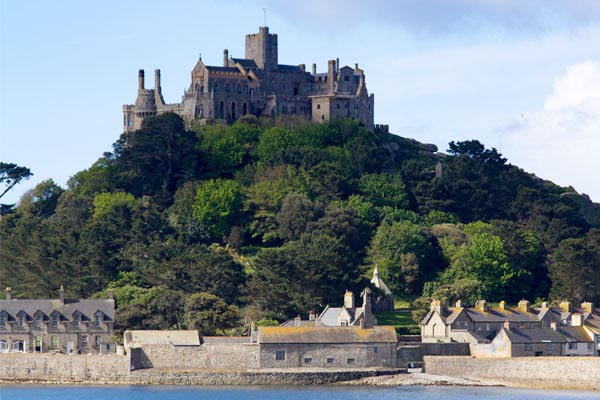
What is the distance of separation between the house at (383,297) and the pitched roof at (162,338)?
19606 mm

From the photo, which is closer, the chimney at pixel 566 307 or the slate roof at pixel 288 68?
the chimney at pixel 566 307

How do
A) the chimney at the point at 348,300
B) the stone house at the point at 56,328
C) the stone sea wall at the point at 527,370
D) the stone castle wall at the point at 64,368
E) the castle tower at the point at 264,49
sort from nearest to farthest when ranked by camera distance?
the stone sea wall at the point at 527,370, the stone castle wall at the point at 64,368, the stone house at the point at 56,328, the chimney at the point at 348,300, the castle tower at the point at 264,49

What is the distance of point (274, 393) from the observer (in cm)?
6606

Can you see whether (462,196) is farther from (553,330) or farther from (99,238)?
(553,330)

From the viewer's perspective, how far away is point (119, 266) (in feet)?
301

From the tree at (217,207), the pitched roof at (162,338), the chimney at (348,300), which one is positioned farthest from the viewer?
the tree at (217,207)

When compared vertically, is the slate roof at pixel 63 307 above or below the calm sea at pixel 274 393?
above

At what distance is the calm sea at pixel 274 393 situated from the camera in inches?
2522

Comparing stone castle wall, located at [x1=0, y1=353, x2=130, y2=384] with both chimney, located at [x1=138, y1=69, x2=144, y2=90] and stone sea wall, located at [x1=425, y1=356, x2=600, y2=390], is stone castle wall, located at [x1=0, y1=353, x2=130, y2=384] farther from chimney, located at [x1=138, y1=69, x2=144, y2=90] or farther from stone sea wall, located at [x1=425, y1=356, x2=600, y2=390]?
chimney, located at [x1=138, y1=69, x2=144, y2=90]

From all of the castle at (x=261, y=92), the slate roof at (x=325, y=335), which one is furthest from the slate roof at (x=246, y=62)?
the slate roof at (x=325, y=335)

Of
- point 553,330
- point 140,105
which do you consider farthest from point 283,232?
point 553,330

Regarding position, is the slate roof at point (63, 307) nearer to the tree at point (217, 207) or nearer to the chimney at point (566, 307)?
the chimney at point (566, 307)

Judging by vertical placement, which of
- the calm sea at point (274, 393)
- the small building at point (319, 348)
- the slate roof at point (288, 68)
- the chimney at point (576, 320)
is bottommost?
the calm sea at point (274, 393)

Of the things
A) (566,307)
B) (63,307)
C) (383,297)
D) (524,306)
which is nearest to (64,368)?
(63,307)
